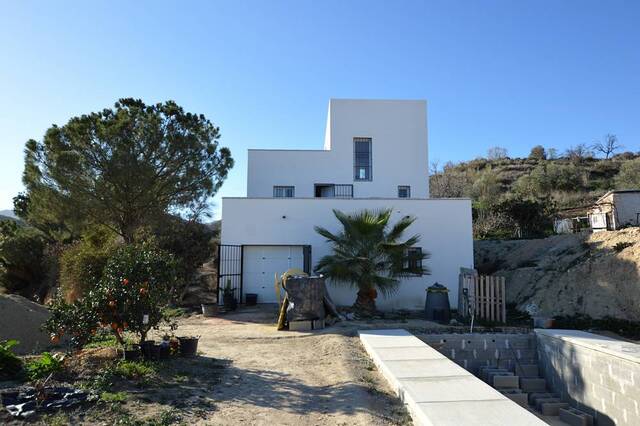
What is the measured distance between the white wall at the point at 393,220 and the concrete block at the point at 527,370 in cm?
482

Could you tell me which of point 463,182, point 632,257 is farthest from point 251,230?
point 463,182

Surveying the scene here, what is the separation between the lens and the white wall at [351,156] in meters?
19.7

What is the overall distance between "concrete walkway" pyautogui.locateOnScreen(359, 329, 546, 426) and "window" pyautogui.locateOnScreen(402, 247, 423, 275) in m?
5.40

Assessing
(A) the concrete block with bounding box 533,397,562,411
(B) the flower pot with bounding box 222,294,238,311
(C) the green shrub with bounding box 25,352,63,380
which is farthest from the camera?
(B) the flower pot with bounding box 222,294,238,311

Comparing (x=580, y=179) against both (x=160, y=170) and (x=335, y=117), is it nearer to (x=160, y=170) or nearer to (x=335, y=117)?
(x=335, y=117)

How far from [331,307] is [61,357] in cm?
711

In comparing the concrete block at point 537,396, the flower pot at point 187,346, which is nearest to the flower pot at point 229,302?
the flower pot at point 187,346

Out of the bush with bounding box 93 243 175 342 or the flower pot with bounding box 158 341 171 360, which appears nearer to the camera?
the bush with bounding box 93 243 175 342

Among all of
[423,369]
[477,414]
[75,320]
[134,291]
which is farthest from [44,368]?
[477,414]

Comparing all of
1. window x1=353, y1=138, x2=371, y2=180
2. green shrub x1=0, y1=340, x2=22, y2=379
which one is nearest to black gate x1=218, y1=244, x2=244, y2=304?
window x1=353, y1=138, x2=371, y2=180

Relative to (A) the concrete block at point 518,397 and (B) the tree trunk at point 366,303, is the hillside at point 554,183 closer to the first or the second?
(B) the tree trunk at point 366,303

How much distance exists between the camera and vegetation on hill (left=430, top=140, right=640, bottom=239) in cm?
2328

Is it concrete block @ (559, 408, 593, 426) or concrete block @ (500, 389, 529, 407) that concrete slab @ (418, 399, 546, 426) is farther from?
concrete block @ (559, 408, 593, 426)

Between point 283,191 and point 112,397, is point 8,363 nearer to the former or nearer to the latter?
point 112,397
